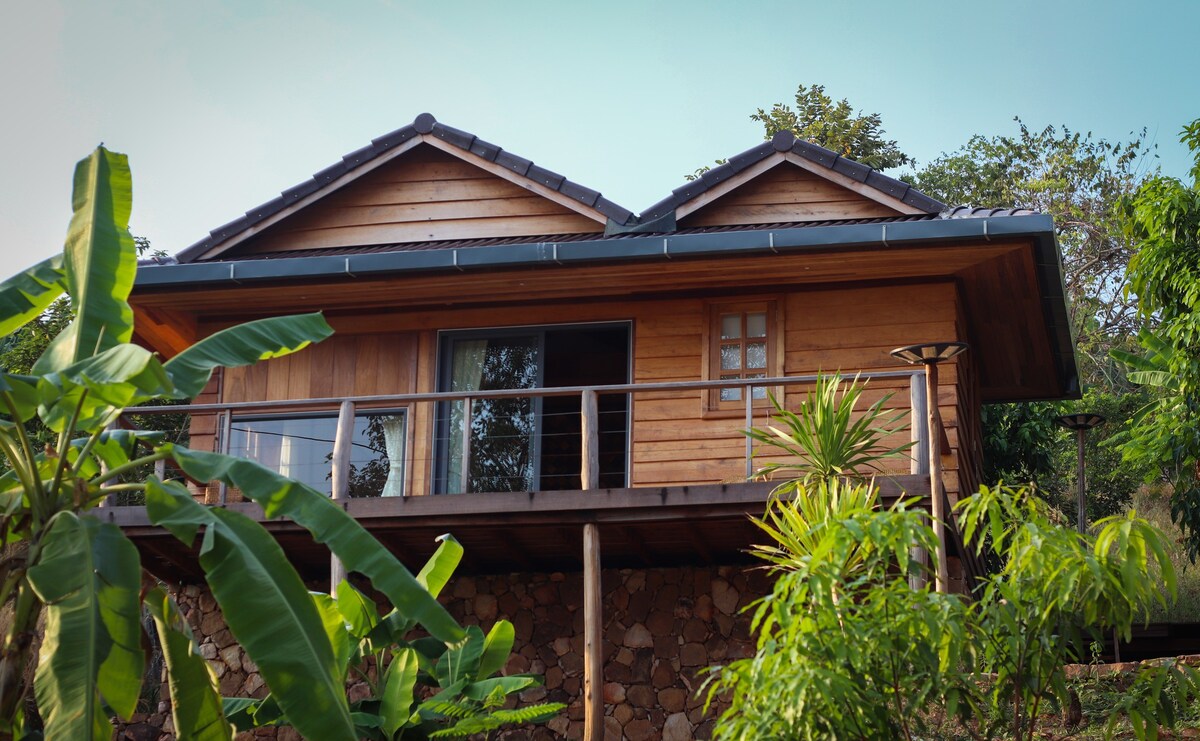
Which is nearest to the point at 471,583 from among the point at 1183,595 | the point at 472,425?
the point at 472,425

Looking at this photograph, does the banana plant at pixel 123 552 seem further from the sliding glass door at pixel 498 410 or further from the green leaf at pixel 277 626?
the sliding glass door at pixel 498 410

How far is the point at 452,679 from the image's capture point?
11.0 meters

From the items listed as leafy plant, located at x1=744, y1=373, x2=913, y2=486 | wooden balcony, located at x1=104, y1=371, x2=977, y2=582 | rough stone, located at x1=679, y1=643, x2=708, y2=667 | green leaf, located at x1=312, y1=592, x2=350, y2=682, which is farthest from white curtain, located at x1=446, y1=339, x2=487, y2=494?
leafy plant, located at x1=744, y1=373, x2=913, y2=486

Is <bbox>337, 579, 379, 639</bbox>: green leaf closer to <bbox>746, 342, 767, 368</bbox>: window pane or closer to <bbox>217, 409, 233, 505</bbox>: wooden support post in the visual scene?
<bbox>217, 409, 233, 505</bbox>: wooden support post

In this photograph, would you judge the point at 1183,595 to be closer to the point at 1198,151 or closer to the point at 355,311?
the point at 1198,151

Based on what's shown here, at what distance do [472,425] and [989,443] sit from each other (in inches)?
345

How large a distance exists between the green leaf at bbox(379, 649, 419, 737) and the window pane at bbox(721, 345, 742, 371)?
4.17 meters

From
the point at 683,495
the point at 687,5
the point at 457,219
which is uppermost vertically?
the point at 687,5

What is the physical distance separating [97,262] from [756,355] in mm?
6344

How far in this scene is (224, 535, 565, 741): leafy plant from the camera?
10133mm

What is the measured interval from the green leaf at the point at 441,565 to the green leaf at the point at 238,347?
8.58 ft

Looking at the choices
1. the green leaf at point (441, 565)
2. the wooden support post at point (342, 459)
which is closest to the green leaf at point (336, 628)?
the green leaf at point (441, 565)

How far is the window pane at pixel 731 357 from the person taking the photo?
43.8 ft

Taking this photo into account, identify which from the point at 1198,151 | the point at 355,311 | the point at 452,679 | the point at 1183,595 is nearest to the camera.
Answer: the point at 452,679
